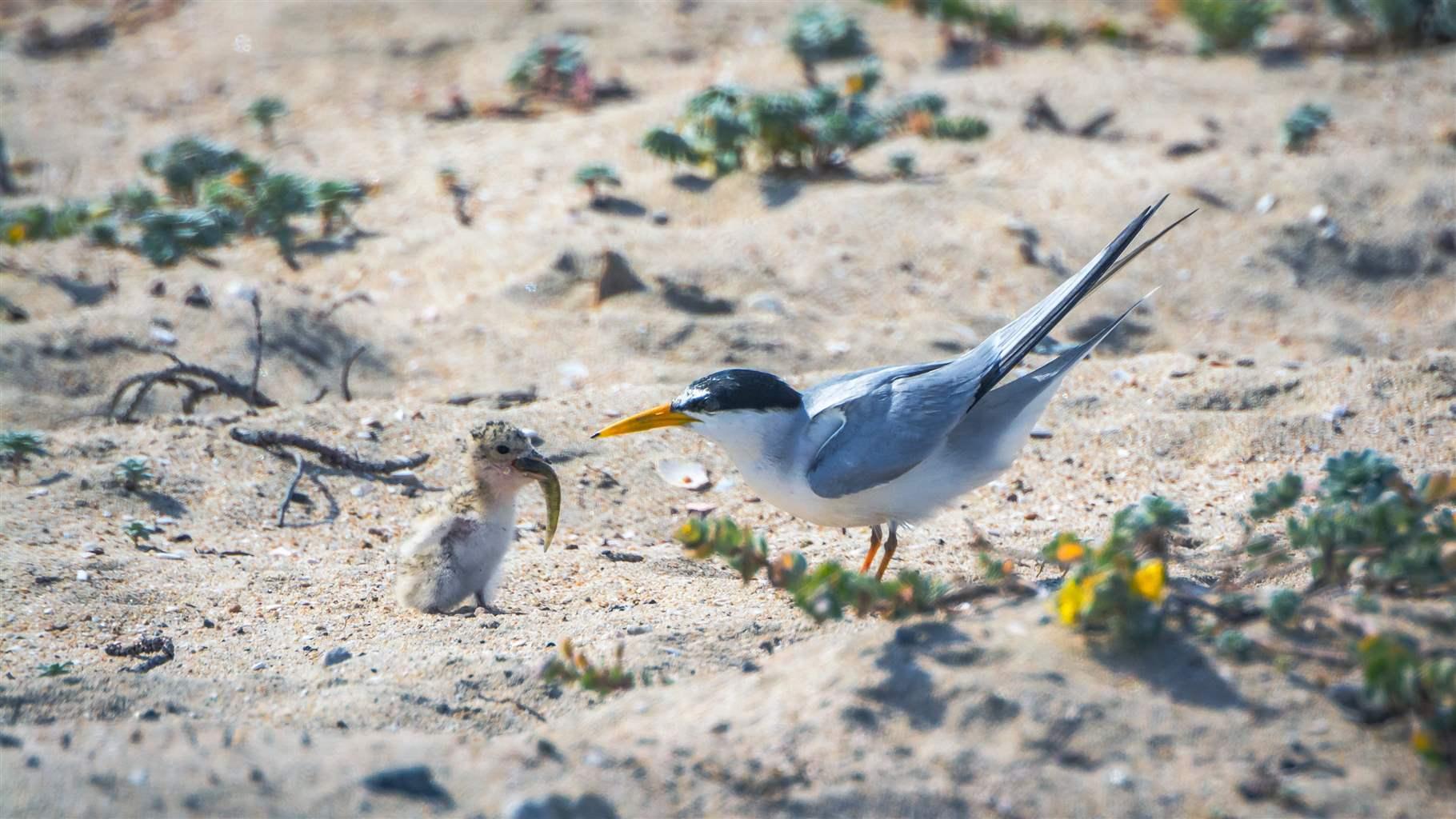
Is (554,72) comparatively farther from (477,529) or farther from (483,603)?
(483,603)

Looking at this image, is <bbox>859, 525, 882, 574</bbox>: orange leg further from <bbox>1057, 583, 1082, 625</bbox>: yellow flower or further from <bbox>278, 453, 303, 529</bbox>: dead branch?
<bbox>278, 453, 303, 529</bbox>: dead branch

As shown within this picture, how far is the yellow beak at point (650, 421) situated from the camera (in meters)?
4.31

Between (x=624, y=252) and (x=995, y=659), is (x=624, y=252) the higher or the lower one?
the lower one

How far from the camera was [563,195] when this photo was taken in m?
7.21

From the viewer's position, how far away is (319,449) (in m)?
4.76

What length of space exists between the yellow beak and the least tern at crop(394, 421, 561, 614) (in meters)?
0.24

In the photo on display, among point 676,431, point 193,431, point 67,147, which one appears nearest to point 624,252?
point 676,431

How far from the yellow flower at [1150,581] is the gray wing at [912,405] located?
50.7 inches

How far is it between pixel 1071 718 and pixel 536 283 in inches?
160

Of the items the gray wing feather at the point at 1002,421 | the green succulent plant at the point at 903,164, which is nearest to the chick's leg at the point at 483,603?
the gray wing feather at the point at 1002,421

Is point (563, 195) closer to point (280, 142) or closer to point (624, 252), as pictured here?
point (624, 252)

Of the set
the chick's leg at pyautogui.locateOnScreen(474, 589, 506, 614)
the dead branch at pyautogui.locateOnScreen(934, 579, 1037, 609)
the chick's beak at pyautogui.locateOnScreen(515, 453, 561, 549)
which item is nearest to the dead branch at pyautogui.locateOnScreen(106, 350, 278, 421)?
the chick's beak at pyautogui.locateOnScreen(515, 453, 561, 549)

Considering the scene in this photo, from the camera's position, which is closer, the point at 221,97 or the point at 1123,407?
the point at 1123,407

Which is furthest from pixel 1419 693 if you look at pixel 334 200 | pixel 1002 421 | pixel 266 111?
pixel 266 111
